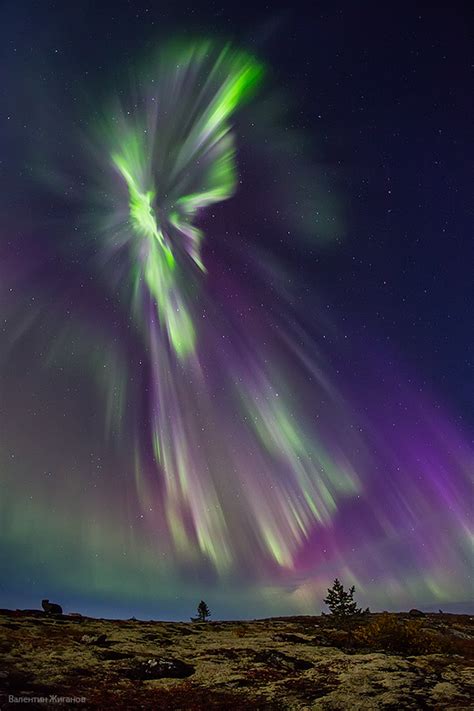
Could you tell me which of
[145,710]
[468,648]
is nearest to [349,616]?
[468,648]

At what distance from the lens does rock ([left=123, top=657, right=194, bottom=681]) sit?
1627 centimetres

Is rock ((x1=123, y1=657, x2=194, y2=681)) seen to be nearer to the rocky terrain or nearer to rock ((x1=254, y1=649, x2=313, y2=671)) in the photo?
the rocky terrain

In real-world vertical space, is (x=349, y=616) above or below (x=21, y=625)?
below

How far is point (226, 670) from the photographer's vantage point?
17141 millimetres

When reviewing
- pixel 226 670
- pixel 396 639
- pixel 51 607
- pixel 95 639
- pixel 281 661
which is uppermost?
pixel 51 607

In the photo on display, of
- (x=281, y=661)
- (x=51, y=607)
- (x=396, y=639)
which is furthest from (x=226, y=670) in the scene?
(x=51, y=607)

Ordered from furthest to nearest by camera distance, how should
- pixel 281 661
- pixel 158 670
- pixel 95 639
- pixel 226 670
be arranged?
pixel 95 639, pixel 281 661, pixel 226 670, pixel 158 670

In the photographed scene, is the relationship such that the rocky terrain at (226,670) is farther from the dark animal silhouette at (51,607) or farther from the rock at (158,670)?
the dark animal silhouette at (51,607)

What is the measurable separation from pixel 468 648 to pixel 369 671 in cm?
1300

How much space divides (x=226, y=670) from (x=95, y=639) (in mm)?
7800

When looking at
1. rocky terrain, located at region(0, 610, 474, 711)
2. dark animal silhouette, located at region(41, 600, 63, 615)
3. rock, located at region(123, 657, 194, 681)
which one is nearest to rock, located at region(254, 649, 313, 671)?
rocky terrain, located at region(0, 610, 474, 711)

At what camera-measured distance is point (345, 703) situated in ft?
42.9

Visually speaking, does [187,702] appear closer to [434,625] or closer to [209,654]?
[209,654]

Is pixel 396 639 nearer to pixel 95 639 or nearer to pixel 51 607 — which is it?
pixel 95 639
